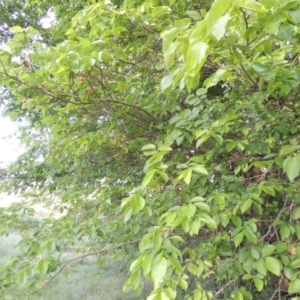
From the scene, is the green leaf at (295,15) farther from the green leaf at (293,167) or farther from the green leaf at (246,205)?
the green leaf at (246,205)

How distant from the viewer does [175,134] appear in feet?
4.62

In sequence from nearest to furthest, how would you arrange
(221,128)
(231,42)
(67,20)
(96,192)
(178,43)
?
(178,43) < (231,42) < (221,128) < (96,192) < (67,20)

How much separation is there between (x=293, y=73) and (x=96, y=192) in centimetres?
178

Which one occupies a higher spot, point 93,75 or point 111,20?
point 111,20

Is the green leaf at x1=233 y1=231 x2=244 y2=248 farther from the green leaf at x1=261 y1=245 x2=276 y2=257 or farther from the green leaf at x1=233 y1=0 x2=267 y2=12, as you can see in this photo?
the green leaf at x1=233 y1=0 x2=267 y2=12

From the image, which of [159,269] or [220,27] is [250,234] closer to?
[159,269]

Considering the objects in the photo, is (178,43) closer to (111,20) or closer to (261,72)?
(261,72)

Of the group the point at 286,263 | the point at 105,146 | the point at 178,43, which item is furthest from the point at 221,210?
the point at 105,146

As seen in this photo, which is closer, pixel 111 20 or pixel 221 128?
pixel 221 128

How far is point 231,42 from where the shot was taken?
82 centimetres

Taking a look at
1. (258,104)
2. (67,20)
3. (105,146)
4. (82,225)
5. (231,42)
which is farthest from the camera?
(67,20)

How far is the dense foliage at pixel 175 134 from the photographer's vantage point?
87 cm

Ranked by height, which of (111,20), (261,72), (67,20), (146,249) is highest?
(67,20)

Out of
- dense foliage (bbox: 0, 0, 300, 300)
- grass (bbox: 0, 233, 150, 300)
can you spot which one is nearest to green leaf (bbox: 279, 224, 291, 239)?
dense foliage (bbox: 0, 0, 300, 300)
